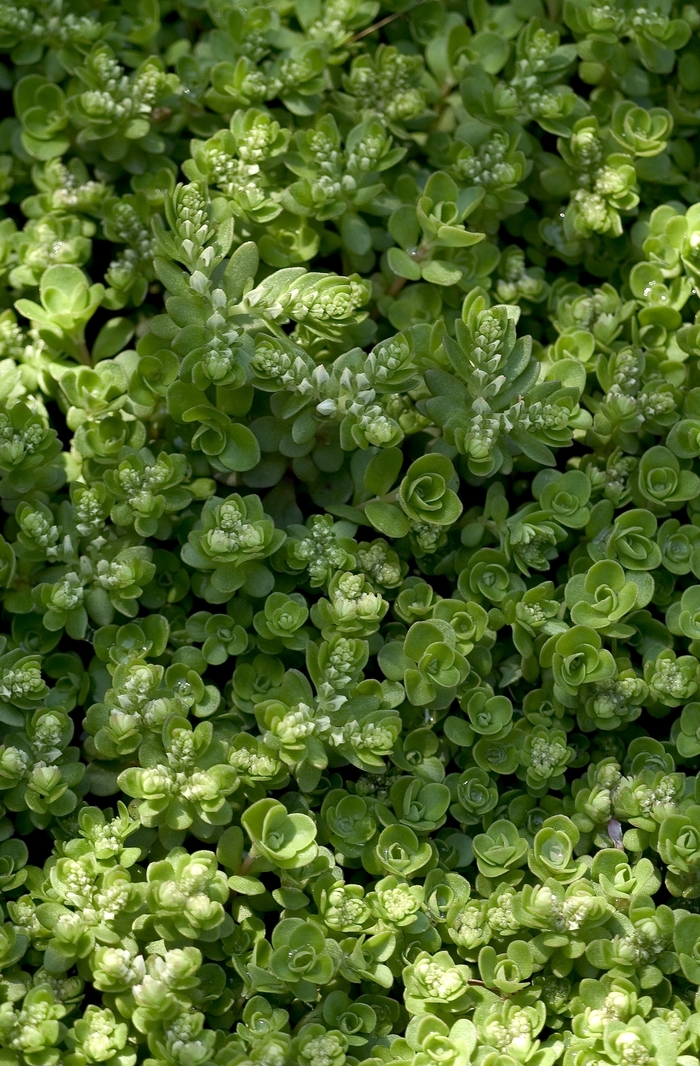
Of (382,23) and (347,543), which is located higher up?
(382,23)

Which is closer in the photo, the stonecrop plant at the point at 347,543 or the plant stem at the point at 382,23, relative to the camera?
the stonecrop plant at the point at 347,543

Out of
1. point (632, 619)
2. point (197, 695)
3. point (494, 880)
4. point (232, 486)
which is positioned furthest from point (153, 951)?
point (632, 619)

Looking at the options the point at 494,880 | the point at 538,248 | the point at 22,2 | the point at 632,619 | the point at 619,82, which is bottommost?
the point at 494,880

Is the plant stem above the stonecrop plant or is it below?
above

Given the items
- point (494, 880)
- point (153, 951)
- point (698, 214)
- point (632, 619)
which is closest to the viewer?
point (153, 951)

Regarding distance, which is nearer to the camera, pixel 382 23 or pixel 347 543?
pixel 347 543

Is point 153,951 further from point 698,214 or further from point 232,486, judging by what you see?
point 698,214

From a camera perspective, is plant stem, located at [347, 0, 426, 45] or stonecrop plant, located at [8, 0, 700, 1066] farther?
plant stem, located at [347, 0, 426, 45]

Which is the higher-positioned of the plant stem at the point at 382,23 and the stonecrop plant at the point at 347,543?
the plant stem at the point at 382,23
